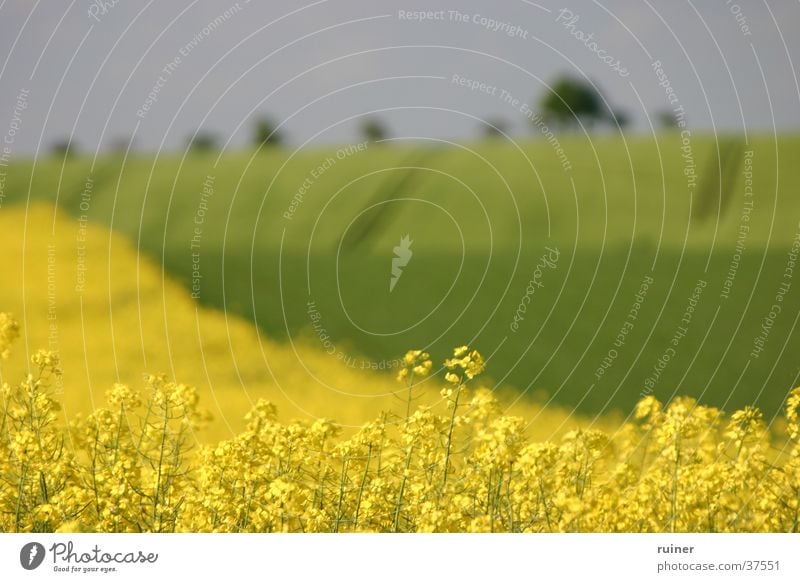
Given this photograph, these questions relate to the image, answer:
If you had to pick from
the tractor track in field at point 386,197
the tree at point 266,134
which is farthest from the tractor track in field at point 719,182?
the tree at point 266,134

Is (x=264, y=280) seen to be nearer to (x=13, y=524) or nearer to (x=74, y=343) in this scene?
(x=74, y=343)

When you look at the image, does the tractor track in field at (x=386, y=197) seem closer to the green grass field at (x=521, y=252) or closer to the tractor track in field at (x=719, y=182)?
the green grass field at (x=521, y=252)

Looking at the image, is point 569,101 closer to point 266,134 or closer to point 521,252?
point 521,252

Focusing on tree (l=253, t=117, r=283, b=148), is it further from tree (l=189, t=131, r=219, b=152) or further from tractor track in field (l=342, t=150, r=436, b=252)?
tractor track in field (l=342, t=150, r=436, b=252)

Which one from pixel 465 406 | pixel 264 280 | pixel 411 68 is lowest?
pixel 465 406

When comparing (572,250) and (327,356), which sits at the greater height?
(572,250)
